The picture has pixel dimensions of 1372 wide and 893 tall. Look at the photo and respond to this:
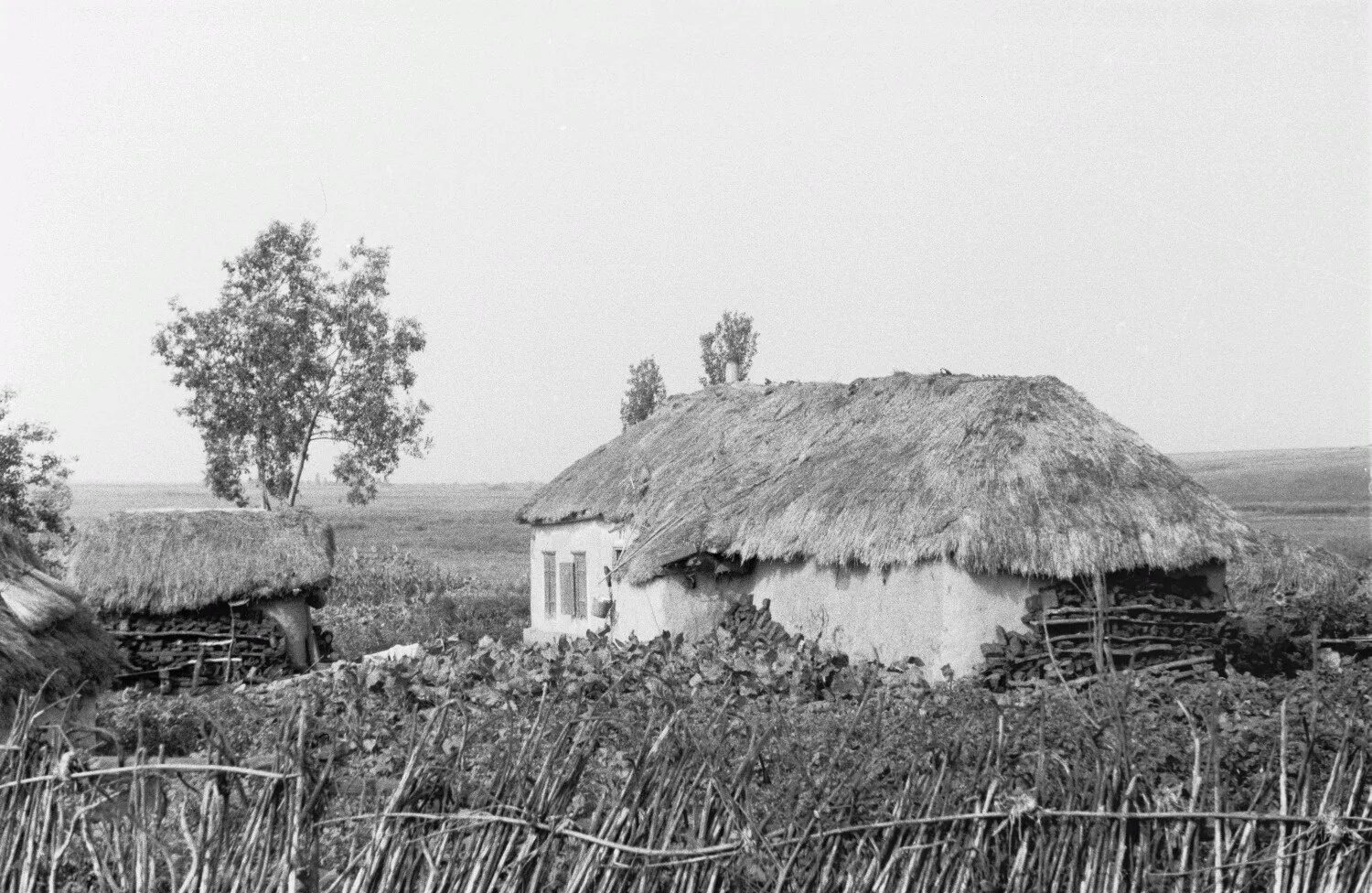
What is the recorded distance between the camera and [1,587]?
9031mm

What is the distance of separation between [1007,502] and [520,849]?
1010 cm

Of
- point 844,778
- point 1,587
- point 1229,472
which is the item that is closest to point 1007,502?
point 1,587

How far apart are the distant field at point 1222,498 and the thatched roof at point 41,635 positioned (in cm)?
2206

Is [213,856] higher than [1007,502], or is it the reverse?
[1007,502]

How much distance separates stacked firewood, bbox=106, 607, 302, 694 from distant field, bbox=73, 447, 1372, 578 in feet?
47.4

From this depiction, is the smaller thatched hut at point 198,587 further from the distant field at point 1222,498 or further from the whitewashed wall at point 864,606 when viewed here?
the distant field at point 1222,498

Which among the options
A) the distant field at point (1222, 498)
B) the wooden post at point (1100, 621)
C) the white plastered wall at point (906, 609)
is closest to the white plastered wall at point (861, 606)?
the white plastered wall at point (906, 609)

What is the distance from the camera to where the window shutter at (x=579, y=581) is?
2003cm

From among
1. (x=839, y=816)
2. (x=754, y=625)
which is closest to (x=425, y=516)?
(x=754, y=625)

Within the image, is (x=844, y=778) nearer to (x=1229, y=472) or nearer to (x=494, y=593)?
(x=494, y=593)

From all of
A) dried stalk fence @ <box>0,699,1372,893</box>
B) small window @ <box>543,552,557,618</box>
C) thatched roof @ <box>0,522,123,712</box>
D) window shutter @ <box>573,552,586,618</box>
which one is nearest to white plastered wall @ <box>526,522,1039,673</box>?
window shutter @ <box>573,552,586,618</box>

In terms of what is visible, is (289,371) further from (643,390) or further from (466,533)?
(466,533)

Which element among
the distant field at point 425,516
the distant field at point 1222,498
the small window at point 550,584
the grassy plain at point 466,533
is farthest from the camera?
the distant field at point 425,516

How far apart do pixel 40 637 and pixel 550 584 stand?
40.7 ft
